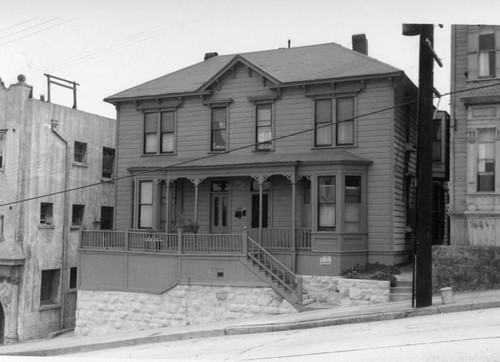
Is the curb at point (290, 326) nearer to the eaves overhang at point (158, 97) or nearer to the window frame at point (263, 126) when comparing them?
the window frame at point (263, 126)

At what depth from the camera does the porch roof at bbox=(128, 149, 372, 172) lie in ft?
65.6

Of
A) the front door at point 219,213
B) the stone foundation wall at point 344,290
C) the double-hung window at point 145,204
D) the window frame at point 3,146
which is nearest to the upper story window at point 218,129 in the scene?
the front door at point 219,213

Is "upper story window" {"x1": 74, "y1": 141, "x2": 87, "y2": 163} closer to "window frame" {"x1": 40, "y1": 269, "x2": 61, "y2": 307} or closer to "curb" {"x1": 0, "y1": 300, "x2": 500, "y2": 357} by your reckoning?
"window frame" {"x1": 40, "y1": 269, "x2": 61, "y2": 307}

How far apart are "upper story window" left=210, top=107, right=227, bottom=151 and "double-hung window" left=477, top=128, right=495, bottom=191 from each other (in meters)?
8.67

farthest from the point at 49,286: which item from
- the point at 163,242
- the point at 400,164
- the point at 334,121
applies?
the point at 400,164

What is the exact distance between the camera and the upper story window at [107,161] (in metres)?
26.8

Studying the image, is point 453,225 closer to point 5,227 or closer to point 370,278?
point 370,278

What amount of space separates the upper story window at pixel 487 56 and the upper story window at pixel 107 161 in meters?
15.6

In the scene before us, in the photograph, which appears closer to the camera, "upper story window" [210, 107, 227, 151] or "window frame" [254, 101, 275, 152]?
"window frame" [254, 101, 275, 152]

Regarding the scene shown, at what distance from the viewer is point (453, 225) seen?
1898 cm

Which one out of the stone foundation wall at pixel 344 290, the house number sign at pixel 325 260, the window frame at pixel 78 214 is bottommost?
the stone foundation wall at pixel 344 290

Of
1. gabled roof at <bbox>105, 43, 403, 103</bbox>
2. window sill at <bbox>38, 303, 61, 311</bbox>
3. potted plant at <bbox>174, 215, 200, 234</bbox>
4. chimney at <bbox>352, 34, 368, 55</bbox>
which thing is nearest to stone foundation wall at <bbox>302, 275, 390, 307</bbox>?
potted plant at <bbox>174, 215, 200, 234</bbox>

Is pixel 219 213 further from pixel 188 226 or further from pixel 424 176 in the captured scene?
pixel 424 176

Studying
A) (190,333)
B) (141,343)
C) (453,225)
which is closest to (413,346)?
(190,333)
